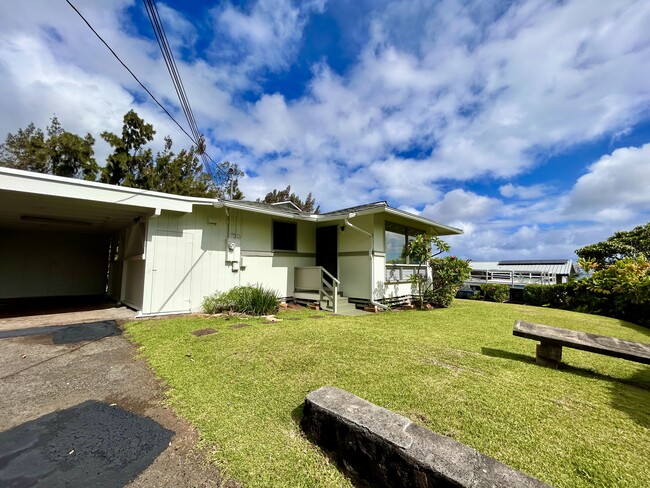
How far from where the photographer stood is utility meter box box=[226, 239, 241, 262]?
7867mm

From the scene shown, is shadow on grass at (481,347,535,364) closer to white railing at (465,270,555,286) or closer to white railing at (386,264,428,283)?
white railing at (386,264,428,283)

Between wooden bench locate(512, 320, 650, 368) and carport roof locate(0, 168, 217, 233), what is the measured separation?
7251mm

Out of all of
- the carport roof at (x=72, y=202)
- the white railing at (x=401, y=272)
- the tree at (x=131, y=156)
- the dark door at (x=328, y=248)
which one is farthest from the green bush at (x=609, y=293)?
the tree at (x=131, y=156)

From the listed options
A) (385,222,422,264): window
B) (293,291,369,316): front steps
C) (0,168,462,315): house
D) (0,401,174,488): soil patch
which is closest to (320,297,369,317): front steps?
(293,291,369,316): front steps

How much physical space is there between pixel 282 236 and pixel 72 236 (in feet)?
29.8

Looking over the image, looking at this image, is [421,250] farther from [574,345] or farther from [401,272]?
[574,345]

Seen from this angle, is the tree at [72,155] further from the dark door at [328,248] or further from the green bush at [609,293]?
the green bush at [609,293]

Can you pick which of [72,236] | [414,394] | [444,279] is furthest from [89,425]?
[72,236]

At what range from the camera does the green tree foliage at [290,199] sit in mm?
26531

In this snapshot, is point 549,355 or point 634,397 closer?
point 634,397

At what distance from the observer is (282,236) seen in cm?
926

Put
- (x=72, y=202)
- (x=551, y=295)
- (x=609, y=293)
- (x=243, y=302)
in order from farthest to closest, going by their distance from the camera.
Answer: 1. (x=551, y=295)
2. (x=243, y=302)
3. (x=72, y=202)
4. (x=609, y=293)

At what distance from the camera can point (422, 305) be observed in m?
9.47

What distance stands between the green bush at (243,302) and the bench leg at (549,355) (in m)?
5.69
